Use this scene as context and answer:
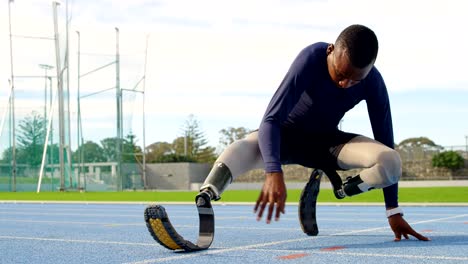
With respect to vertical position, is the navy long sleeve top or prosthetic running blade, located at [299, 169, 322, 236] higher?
the navy long sleeve top

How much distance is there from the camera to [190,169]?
5409 centimetres

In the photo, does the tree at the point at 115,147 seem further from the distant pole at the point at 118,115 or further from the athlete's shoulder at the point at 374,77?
the athlete's shoulder at the point at 374,77

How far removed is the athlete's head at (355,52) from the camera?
150 inches

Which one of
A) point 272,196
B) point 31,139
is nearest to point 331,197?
point 272,196

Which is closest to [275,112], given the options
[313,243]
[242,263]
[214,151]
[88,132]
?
[242,263]

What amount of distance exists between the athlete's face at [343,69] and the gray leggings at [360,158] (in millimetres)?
802

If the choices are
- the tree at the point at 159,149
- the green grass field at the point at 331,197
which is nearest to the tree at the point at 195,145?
the tree at the point at 159,149

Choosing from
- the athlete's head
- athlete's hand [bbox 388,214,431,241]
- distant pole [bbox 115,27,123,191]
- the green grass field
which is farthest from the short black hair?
distant pole [bbox 115,27,123,191]

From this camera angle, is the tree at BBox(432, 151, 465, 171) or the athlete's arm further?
the tree at BBox(432, 151, 465, 171)

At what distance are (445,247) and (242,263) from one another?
1.77m

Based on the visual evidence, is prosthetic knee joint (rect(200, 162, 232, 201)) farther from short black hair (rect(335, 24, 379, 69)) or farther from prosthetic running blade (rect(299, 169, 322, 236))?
prosthetic running blade (rect(299, 169, 322, 236))

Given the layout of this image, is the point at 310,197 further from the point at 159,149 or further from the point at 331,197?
the point at 159,149

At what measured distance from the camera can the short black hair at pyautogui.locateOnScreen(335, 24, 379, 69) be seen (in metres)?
3.80

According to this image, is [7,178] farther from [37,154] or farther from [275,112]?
[275,112]
